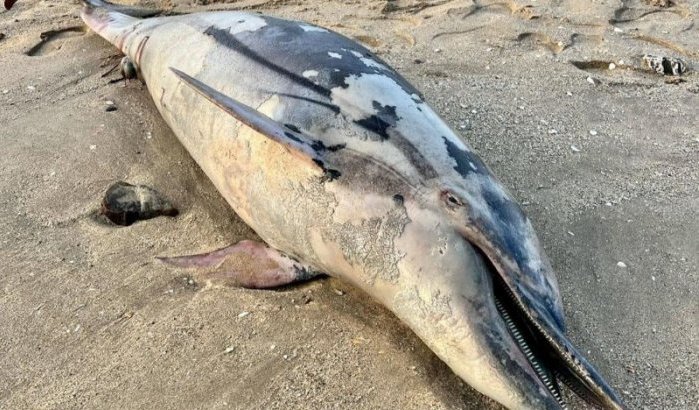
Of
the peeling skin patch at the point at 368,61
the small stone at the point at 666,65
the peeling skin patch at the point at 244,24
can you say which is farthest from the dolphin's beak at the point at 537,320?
the small stone at the point at 666,65

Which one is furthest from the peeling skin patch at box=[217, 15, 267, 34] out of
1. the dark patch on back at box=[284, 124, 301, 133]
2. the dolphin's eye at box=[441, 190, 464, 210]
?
the dolphin's eye at box=[441, 190, 464, 210]

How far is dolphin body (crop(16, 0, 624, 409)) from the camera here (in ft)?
8.23

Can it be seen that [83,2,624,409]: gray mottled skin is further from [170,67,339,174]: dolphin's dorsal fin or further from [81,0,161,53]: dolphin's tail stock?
[81,0,161,53]: dolphin's tail stock

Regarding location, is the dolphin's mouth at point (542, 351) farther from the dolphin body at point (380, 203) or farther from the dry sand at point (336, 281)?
the dry sand at point (336, 281)

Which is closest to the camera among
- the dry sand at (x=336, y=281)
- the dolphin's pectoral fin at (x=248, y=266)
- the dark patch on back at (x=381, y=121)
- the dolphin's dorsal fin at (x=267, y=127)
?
the dry sand at (x=336, y=281)

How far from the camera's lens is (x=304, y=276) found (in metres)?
3.13

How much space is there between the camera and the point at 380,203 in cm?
280

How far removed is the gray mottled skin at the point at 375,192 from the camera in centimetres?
255

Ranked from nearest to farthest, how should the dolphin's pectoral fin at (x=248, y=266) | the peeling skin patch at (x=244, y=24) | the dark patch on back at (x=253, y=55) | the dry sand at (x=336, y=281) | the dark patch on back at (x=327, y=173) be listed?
the dry sand at (x=336, y=281) → the dark patch on back at (x=327, y=173) → the dolphin's pectoral fin at (x=248, y=266) → the dark patch on back at (x=253, y=55) → the peeling skin patch at (x=244, y=24)

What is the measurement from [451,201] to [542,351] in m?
0.68

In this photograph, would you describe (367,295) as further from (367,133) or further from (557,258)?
(557,258)

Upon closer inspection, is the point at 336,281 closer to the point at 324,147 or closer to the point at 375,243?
the point at 375,243

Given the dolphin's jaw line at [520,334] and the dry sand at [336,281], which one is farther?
the dry sand at [336,281]

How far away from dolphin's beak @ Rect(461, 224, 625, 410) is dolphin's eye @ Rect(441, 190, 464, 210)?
0.12m
